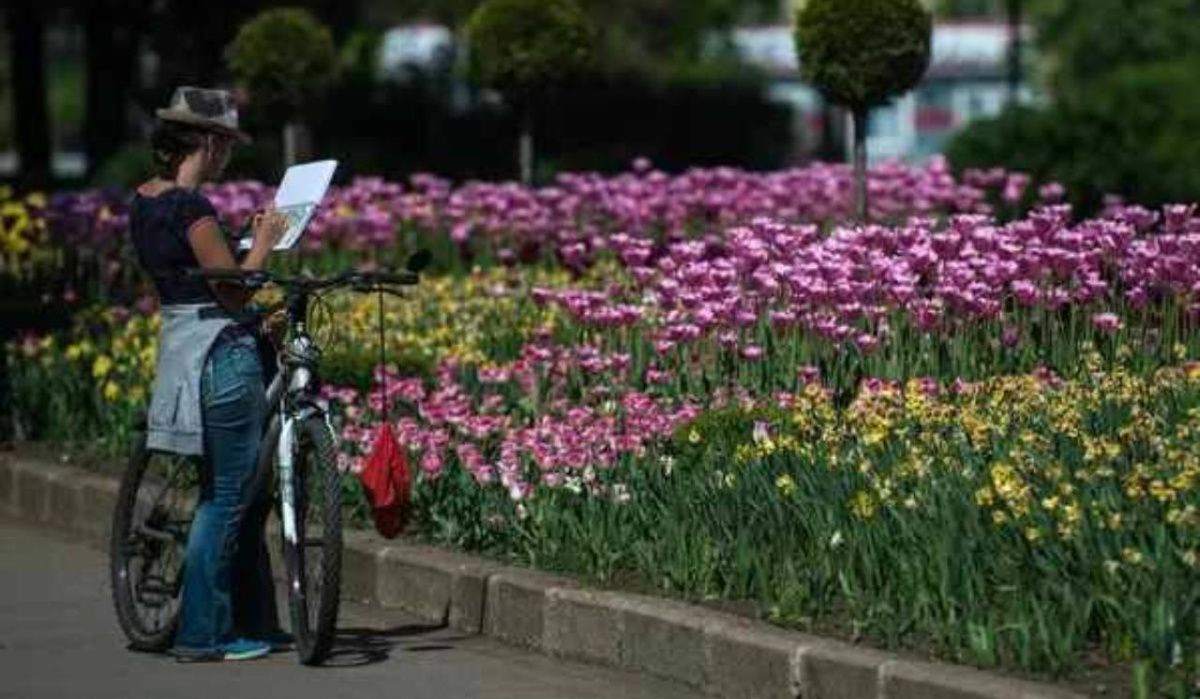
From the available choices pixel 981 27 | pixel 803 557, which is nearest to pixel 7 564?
pixel 803 557

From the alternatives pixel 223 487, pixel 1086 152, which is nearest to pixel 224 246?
pixel 223 487

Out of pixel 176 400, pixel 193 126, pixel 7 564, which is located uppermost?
pixel 193 126

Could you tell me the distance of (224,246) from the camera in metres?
9.09

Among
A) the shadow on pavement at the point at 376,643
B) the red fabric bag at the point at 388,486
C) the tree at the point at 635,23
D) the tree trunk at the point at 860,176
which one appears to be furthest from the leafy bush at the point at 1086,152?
the red fabric bag at the point at 388,486

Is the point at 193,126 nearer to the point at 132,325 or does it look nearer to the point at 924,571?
the point at 924,571

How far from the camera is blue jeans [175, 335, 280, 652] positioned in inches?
363

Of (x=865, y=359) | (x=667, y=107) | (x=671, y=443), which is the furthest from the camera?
(x=667, y=107)

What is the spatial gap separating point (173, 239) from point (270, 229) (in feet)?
0.92

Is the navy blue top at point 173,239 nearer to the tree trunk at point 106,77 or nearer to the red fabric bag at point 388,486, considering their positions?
the red fabric bag at point 388,486

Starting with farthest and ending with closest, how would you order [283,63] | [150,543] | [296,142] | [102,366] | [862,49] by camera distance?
[296,142], [283,63], [862,49], [102,366], [150,543]

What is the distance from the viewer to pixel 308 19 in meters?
23.0

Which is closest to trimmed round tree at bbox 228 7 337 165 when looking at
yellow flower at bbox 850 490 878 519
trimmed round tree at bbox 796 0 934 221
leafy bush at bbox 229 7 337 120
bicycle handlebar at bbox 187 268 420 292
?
leafy bush at bbox 229 7 337 120

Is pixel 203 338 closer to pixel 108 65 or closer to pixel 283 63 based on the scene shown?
pixel 283 63

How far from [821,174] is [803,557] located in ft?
33.5
